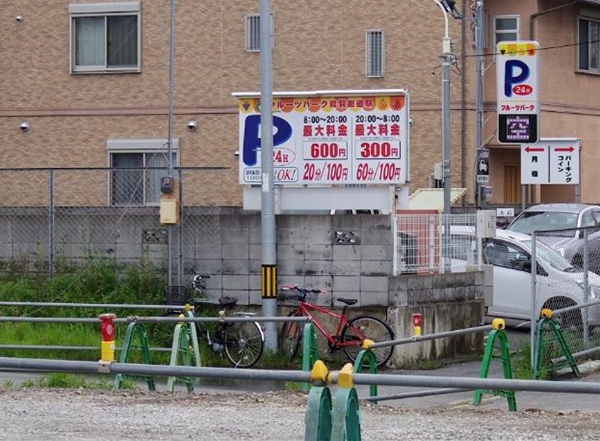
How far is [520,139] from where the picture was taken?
1075 inches

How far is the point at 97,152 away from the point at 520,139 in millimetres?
12778

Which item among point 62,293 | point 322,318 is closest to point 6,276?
point 62,293

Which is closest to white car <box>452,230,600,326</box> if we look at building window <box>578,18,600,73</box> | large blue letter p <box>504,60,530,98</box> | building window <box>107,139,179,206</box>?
large blue letter p <box>504,60,530,98</box>

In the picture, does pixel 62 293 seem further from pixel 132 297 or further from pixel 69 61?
pixel 69 61

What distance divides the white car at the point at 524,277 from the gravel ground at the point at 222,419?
25.9 ft

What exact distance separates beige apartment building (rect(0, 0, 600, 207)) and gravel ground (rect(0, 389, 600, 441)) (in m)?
20.3

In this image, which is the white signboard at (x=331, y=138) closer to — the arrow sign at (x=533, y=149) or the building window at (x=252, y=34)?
the arrow sign at (x=533, y=149)

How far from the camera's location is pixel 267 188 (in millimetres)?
18609

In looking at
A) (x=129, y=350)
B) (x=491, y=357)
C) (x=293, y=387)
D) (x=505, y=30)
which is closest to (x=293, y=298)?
(x=293, y=387)

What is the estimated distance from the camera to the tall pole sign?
90.0 ft

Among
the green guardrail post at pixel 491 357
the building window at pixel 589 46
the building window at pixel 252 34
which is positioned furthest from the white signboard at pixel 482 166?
the green guardrail post at pixel 491 357

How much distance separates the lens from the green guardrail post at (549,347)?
16.2 meters

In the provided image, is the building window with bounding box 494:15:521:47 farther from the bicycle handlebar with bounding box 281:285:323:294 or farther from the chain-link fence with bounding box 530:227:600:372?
the bicycle handlebar with bounding box 281:285:323:294

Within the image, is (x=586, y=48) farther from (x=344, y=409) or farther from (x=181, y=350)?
(x=344, y=409)
